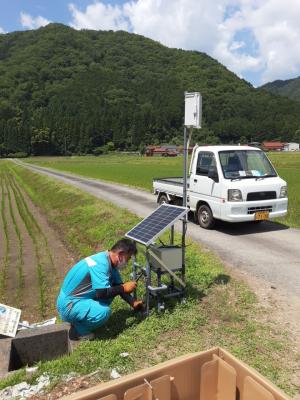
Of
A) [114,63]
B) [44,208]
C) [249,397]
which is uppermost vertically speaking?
[114,63]

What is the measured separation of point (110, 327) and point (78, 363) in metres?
1.08

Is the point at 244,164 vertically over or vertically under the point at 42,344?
over

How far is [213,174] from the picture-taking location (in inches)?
423

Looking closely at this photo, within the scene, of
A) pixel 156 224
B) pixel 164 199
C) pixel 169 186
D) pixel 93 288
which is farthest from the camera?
pixel 164 199

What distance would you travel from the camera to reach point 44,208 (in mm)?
20875

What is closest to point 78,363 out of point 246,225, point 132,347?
point 132,347

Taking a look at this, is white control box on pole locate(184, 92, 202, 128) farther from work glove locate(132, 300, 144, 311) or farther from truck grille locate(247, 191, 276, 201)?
truck grille locate(247, 191, 276, 201)

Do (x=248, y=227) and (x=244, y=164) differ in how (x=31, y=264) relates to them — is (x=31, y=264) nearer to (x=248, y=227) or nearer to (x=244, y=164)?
(x=248, y=227)

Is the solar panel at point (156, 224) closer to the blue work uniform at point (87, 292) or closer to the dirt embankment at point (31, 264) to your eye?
the blue work uniform at point (87, 292)

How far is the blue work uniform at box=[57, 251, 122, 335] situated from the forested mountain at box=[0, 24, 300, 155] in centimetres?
9911

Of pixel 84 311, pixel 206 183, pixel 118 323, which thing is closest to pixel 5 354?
pixel 84 311

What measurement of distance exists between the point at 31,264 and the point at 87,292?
6.35 m

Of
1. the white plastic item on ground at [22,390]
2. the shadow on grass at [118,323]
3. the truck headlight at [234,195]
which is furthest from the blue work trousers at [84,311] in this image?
the truck headlight at [234,195]

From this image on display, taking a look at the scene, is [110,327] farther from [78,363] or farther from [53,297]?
[53,297]
